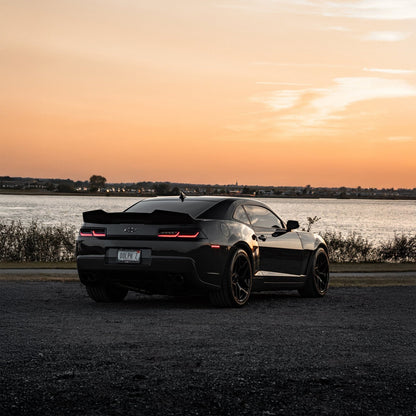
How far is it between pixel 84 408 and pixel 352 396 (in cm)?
Result: 197

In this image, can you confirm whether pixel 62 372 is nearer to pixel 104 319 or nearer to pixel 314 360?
pixel 314 360

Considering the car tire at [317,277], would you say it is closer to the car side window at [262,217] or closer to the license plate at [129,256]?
the car side window at [262,217]

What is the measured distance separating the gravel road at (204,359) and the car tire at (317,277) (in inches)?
60.4

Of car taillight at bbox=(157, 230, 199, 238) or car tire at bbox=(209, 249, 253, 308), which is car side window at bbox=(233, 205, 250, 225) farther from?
car taillight at bbox=(157, 230, 199, 238)

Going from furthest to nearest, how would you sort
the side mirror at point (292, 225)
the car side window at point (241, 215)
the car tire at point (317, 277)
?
the car tire at point (317, 277), the side mirror at point (292, 225), the car side window at point (241, 215)

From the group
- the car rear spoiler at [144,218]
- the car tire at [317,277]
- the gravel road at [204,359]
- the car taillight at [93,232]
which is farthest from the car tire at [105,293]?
the car tire at [317,277]

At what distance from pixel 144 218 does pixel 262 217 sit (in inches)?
95.9

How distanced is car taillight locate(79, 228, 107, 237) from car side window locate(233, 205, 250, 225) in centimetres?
201

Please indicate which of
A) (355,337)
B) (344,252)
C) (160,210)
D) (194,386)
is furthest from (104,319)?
(344,252)

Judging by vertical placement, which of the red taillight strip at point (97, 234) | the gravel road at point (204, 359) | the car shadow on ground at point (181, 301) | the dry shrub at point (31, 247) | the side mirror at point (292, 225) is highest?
the side mirror at point (292, 225)

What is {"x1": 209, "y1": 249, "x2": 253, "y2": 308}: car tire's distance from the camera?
1127 cm

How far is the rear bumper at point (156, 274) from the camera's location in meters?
10.9

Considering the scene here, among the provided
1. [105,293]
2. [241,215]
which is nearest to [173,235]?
[241,215]

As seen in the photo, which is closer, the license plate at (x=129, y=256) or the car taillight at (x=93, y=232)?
the license plate at (x=129, y=256)
